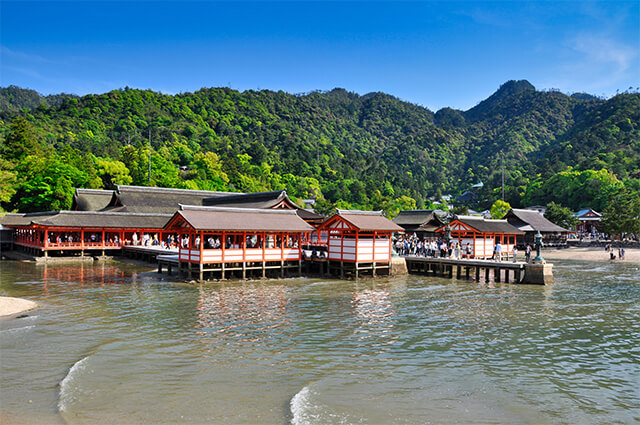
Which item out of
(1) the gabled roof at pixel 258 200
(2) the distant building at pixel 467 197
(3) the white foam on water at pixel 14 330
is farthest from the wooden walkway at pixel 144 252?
(2) the distant building at pixel 467 197

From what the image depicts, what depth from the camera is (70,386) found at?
35.4 feet

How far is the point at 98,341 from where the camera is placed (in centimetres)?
1448

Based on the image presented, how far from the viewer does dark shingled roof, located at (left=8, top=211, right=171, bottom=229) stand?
37.8m

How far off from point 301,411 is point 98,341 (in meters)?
7.75

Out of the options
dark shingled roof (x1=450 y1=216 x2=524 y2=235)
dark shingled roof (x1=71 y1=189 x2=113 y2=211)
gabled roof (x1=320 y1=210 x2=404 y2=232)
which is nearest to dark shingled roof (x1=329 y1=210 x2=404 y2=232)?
gabled roof (x1=320 y1=210 x2=404 y2=232)

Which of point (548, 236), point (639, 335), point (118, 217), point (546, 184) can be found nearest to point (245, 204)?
point (118, 217)

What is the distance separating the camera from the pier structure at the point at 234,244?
27328mm

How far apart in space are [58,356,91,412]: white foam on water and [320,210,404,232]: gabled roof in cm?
1881

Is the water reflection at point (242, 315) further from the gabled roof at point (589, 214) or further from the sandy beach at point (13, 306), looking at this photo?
the gabled roof at point (589, 214)

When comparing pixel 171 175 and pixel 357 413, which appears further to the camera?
pixel 171 175

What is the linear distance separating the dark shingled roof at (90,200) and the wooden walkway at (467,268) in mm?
31405

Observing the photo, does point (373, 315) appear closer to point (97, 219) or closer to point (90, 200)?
point (97, 219)

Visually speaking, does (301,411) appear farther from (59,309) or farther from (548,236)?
(548,236)

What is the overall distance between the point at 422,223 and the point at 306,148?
76840mm
